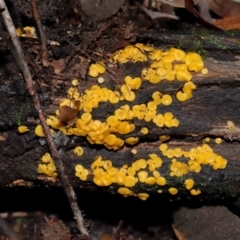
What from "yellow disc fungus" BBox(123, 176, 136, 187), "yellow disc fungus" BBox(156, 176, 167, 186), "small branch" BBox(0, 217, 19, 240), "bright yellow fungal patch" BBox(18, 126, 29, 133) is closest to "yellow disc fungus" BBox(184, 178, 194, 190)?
"yellow disc fungus" BBox(156, 176, 167, 186)

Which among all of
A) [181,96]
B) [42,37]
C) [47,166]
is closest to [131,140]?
[181,96]

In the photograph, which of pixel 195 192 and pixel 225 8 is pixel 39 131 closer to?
pixel 195 192

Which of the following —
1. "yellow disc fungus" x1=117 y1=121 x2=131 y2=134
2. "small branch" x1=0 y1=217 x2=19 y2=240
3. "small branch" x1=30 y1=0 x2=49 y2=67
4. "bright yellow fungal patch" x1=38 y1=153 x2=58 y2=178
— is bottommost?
"bright yellow fungal patch" x1=38 y1=153 x2=58 y2=178

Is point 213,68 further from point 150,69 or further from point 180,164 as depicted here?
point 180,164

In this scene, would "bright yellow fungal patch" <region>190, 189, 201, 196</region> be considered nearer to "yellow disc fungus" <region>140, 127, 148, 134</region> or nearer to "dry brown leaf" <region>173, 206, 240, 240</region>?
"dry brown leaf" <region>173, 206, 240, 240</region>

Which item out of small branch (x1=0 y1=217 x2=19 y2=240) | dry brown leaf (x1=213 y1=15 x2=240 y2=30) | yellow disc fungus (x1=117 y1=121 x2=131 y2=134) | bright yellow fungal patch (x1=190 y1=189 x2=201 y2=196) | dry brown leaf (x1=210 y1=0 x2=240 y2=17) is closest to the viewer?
small branch (x1=0 y1=217 x2=19 y2=240)

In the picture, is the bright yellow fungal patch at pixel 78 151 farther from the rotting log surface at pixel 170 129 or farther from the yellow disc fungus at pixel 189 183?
the yellow disc fungus at pixel 189 183

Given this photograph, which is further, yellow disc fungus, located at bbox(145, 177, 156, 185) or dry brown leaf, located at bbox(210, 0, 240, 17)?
dry brown leaf, located at bbox(210, 0, 240, 17)
